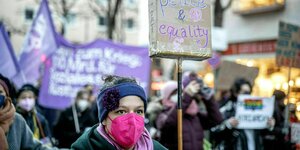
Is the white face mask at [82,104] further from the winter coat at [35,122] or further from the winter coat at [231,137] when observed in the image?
the winter coat at [231,137]

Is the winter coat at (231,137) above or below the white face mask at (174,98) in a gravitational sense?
below

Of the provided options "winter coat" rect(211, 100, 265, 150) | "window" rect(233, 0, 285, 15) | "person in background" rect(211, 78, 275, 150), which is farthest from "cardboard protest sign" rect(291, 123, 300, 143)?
"window" rect(233, 0, 285, 15)

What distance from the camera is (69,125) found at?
782 centimetres

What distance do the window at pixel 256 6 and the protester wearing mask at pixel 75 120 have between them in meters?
9.17

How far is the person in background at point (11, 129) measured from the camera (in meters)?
3.13

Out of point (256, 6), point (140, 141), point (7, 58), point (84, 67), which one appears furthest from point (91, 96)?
point (256, 6)

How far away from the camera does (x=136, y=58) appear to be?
8.66 m

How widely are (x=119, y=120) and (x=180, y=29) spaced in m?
0.80

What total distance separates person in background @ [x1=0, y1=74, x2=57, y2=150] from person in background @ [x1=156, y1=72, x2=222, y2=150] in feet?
6.05

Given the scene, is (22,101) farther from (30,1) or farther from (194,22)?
(30,1)

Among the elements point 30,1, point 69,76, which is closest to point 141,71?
point 69,76

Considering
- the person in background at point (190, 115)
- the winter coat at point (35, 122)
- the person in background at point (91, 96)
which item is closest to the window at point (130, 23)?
the person in background at point (91, 96)

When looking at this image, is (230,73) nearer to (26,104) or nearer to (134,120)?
(26,104)

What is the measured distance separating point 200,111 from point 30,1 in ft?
107
